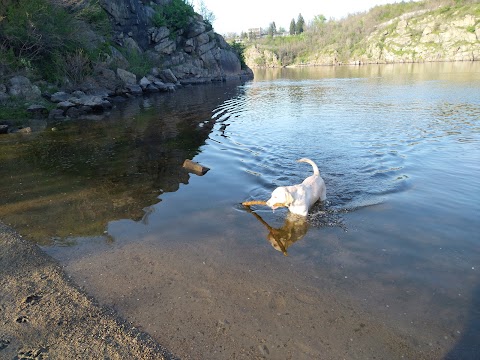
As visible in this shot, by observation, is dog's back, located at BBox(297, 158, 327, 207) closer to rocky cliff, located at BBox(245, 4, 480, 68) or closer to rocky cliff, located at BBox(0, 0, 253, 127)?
rocky cliff, located at BBox(0, 0, 253, 127)

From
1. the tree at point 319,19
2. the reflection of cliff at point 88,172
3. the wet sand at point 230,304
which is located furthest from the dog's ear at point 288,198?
the tree at point 319,19

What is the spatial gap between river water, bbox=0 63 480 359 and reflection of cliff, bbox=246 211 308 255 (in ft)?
0.12

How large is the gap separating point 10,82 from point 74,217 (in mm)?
19035

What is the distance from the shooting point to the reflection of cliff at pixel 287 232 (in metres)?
5.51

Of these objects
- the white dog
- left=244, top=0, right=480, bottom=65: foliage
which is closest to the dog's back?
the white dog

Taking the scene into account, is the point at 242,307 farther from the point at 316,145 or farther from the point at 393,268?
the point at 316,145

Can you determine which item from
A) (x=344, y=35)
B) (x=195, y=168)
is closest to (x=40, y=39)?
(x=195, y=168)

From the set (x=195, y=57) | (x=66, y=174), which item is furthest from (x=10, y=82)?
(x=195, y=57)

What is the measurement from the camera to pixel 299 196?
6105mm

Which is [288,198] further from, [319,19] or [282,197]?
[319,19]

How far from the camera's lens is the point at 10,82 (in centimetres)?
2028

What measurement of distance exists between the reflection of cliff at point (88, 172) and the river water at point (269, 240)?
59 millimetres

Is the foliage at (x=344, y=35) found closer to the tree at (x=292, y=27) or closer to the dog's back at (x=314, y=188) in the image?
the tree at (x=292, y=27)

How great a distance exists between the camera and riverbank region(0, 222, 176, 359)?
3213mm
